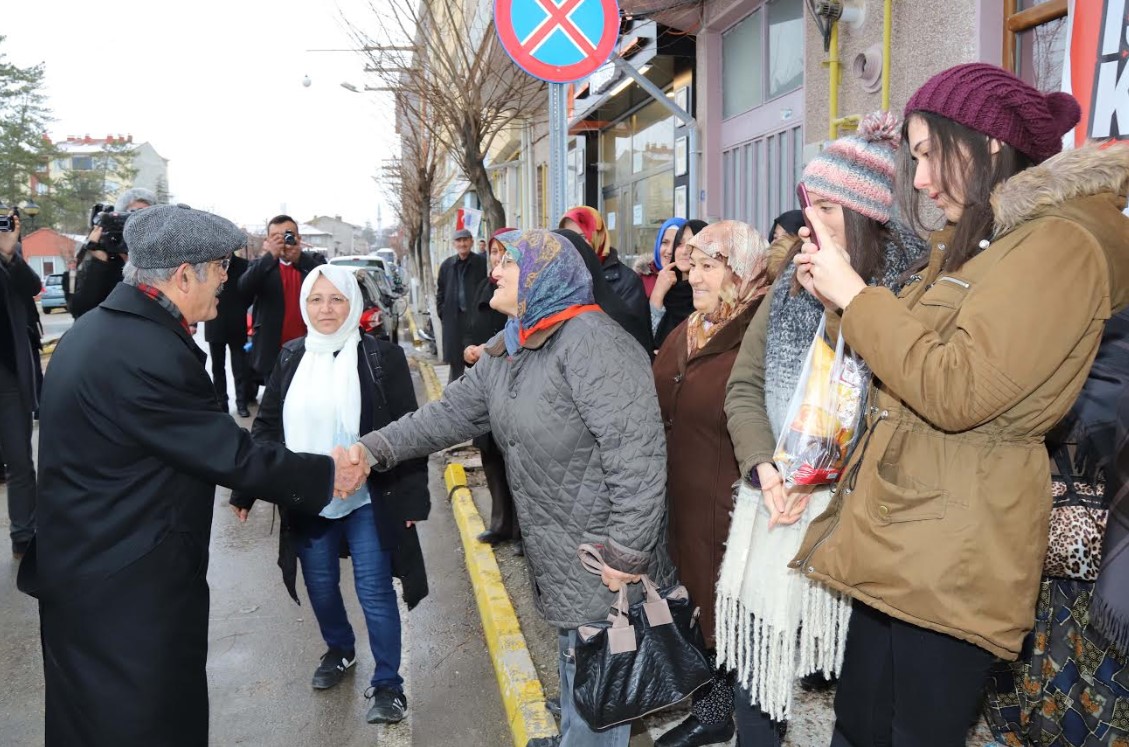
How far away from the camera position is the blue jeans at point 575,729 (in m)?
2.93

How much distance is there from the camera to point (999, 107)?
196 cm

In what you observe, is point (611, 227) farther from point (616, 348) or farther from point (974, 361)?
point (974, 361)

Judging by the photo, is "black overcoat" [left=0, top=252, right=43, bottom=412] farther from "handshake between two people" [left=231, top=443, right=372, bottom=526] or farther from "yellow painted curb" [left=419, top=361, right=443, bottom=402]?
"yellow painted curb" [left=419, top=361, right=443, bottom=402]

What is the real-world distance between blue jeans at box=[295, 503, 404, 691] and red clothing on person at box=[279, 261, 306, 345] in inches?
166

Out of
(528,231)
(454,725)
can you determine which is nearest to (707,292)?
(528,231)

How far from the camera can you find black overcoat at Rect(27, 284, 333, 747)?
8.11 feet

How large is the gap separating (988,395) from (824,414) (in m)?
0.56

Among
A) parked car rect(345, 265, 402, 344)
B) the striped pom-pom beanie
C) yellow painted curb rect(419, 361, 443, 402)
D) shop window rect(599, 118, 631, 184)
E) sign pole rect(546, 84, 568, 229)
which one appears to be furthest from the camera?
shop window rect(599, 118, 631, 184)

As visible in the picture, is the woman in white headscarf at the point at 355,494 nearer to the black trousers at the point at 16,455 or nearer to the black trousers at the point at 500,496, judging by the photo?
the black trousers at the point at 500,496

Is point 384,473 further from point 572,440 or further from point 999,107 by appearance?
point 999,107

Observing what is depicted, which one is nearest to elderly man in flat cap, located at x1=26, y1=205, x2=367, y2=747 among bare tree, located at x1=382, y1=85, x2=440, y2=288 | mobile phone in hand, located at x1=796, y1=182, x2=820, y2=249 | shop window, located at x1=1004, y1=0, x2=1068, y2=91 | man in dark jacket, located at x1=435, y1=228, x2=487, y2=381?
mobile phone in hand, located at x1=796, y1=182, x2=820, y2=249

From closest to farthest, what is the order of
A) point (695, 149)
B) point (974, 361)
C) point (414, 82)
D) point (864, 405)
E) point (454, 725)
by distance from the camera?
point (974, 361) → point (864, 405) → point (454, 725) → point (695, 149) → point (414, 82)

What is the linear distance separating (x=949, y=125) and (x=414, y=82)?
30.3 ft

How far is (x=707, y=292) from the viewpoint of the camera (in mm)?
3254
